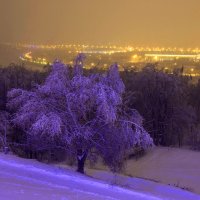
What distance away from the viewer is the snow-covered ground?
10.4 meters

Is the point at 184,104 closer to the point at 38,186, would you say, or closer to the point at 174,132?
the point at 174,132

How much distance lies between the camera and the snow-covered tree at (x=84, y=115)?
57.0ft

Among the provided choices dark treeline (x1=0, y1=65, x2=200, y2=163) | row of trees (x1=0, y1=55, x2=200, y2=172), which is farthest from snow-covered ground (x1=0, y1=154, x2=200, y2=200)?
dark treeline (x1=0, y1=65, x2=200, y2=163)

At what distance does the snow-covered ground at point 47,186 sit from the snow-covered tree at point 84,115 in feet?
11.9

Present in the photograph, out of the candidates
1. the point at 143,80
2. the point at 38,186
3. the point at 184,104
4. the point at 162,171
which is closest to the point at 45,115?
the point at 38,186

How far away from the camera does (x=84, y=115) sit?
18000 mm

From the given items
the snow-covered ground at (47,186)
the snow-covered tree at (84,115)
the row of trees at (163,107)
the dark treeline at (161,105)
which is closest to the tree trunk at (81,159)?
the snow-covered tree at (84,115)

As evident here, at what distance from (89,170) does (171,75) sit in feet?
48.5

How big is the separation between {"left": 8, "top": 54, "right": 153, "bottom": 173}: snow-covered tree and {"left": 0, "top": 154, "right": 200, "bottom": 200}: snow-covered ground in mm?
3612

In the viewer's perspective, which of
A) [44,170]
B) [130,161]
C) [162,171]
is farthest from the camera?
[130,161]

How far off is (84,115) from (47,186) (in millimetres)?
6609

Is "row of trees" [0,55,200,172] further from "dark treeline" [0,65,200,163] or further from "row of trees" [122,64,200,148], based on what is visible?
"row of trees" [122,64,200,148]

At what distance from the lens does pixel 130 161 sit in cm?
2669

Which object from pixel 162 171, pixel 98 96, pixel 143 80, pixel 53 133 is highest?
pixel 143 80
